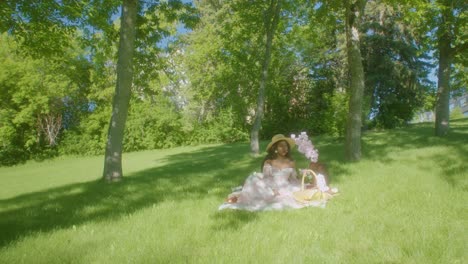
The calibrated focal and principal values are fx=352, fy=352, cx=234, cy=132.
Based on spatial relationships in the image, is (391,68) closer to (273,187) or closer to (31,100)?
(273,187)

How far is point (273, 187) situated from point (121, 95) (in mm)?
6264

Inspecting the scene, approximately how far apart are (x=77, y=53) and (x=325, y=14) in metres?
25.8

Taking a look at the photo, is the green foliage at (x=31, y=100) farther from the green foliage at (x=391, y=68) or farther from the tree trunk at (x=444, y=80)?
the tree trunk at (x=444, y=80)

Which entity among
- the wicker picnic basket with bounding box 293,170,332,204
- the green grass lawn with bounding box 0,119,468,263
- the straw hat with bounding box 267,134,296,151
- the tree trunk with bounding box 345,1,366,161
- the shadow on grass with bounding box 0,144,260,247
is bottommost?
the shadow on grass with bounding box 0,144,260,247

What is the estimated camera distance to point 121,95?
11.2m

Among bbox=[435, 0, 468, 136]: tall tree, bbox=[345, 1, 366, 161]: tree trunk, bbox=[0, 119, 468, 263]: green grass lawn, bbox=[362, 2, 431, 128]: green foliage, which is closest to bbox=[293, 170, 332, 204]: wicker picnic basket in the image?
bbox=[0, 119, 468, 263]: green grass lawn

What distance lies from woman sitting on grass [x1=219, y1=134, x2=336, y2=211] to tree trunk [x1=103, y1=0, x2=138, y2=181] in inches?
212

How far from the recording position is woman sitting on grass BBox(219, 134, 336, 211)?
6.59 metres

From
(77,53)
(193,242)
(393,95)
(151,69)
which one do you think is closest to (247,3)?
(151,69)

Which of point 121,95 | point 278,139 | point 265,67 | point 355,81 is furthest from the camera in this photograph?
point 265,67

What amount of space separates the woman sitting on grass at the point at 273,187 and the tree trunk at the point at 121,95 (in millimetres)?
A: 5388

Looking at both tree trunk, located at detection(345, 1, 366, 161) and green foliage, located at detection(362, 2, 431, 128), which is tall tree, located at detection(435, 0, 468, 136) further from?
green foliage, located at detection(362, 2, 431, 128)

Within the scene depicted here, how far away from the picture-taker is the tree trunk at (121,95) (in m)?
11.2

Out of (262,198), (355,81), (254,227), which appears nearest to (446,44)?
(355,81)
